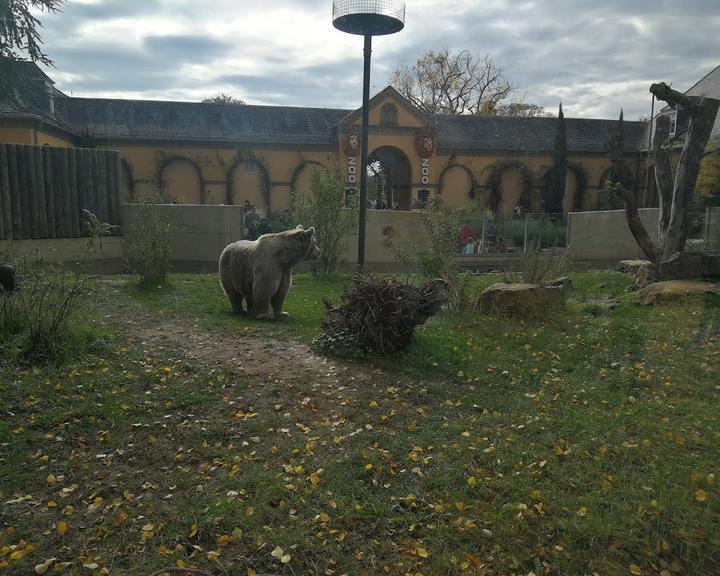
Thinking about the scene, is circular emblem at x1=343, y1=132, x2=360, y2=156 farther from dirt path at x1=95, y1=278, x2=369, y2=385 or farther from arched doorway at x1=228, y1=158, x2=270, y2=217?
dirt path at x1=95, y1=278, x2=369, y2=385

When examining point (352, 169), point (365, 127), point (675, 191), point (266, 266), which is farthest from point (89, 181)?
point (352, 169)

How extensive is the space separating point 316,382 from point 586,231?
1457 cm

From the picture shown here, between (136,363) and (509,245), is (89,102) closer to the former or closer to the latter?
(509,245)

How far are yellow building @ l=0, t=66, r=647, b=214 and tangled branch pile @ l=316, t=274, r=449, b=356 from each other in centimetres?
2057

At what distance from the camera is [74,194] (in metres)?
14.9

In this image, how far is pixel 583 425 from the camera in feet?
16.6

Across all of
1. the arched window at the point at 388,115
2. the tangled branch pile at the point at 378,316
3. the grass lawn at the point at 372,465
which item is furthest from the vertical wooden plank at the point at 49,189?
the arched window at the point at 388,115

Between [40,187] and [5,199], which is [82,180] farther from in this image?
[5,199]

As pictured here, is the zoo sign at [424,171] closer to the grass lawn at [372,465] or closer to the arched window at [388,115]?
the arched window at [388,115]

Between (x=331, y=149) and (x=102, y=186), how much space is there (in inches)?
700

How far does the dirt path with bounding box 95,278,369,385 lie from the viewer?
629 cm

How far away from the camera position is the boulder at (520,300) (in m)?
8.91

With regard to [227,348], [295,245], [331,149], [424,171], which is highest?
[331,149]

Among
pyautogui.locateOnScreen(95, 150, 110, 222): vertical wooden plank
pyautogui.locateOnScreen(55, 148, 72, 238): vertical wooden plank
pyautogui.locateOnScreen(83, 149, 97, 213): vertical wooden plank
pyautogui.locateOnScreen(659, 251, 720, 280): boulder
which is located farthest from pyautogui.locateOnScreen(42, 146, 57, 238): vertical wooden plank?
Answer: pyautogui.locateOnScreen(659, 251, 720, 280): boulder
